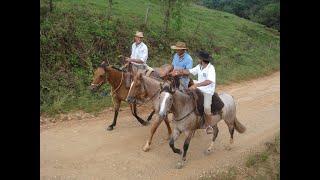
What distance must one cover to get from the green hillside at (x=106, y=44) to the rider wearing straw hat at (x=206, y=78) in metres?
4.26

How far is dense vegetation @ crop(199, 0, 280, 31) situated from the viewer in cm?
3616

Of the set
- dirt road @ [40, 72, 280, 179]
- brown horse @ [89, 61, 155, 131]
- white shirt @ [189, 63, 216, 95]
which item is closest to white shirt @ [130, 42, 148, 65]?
brown horse @ [89, 61, 155, 131]

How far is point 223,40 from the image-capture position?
993 inches

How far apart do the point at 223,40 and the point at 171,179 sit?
57.8 feet

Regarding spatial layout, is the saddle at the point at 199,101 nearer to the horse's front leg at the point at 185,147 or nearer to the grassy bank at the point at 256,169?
the horse's front leg at the point at 185,147

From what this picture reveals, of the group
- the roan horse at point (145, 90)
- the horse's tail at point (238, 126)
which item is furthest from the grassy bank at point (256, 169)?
the roan horse at point (145, 90)

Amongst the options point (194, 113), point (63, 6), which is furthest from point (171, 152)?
point (63, 6)

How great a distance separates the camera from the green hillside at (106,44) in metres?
13.4

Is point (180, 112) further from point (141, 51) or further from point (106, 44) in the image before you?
point (106, 44)

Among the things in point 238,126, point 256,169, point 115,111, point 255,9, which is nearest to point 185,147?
point 256,169
